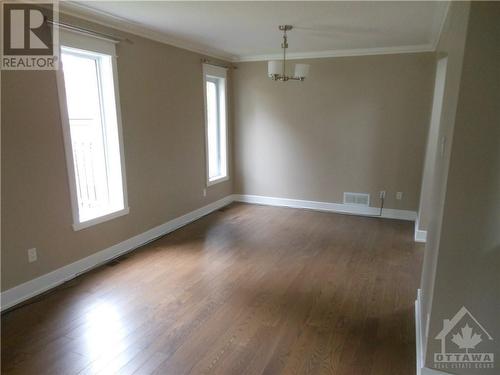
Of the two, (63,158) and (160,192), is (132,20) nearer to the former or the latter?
(63,158)

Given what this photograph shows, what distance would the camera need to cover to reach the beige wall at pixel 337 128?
4.62m

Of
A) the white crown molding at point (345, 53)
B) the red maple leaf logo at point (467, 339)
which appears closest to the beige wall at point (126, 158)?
the white crown molding at point (345, 53)

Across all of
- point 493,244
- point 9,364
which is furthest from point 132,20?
point 493,244

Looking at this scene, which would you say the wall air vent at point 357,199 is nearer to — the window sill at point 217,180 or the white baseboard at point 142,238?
the white baseboard at point 142,238

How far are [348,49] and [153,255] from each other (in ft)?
12.5

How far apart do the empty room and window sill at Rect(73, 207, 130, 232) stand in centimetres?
1

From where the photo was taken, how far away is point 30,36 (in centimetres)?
262

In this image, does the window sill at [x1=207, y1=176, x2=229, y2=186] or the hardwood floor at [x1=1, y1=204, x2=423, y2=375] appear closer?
the hardwood floor at [x1=1, y1=204, x2=423, y2=375]

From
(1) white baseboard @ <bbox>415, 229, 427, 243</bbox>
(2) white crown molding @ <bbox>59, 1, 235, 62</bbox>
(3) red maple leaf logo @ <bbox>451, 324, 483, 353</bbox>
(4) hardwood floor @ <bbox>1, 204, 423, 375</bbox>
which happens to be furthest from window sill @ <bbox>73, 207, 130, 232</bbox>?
(1) white baseboard @ <bbox>415, 229, 427, 243</bbox>

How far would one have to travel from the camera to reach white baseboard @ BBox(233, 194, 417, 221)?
4.93m

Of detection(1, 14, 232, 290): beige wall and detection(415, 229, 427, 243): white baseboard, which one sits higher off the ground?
detection(1, 14, 232, 290): beige wall

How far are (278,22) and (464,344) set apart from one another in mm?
3003

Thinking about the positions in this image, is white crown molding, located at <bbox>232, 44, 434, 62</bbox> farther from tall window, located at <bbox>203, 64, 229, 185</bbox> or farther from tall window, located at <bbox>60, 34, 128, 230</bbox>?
tall window, located at <bbox>60, 34, 128, 230</bbox>

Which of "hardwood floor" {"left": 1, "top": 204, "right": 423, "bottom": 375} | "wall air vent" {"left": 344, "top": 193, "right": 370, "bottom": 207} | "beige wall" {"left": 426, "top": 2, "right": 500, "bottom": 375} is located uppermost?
"beige wall" {"left": 426, "top": 2, "right": 500, "bottom": 375}
